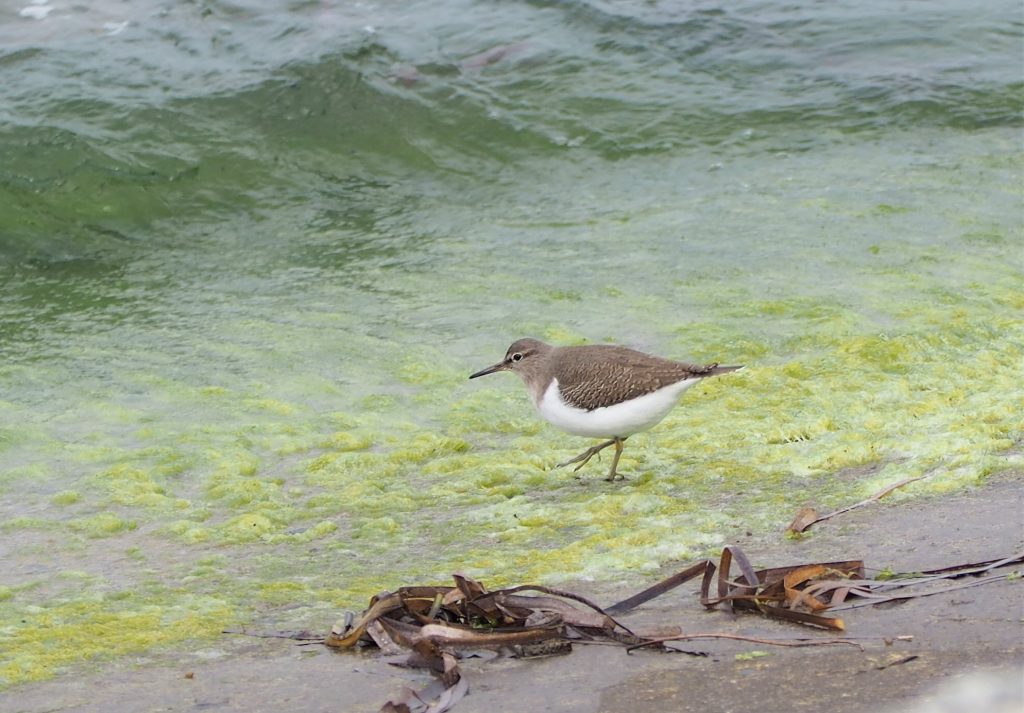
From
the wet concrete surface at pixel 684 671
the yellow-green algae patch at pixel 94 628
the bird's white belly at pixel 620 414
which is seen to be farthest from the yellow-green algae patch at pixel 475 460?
the wet concrete surface at pixel 684 671

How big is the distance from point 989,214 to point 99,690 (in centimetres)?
611

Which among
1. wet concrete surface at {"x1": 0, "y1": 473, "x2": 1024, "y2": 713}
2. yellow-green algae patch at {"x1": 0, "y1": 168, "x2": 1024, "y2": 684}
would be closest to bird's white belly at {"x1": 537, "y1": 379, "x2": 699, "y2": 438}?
yellow-green algae patch at {"x1": 0, "y1": 168, "x2": 1024, "y2": 684}

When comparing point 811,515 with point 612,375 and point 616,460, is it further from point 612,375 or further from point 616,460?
point 612,375

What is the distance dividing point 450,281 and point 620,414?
2.62 m

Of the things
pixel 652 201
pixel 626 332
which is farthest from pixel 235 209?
pixel 626 332

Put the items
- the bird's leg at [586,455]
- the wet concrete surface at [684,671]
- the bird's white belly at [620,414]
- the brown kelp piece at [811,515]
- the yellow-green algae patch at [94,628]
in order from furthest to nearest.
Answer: the bird's leg at [586,455]
the bird's white belly at [620,414]
the brown kelp piece at [811,515]
the yellow-green algae patch at [94,628]
the wet concrete surface at [684,671]

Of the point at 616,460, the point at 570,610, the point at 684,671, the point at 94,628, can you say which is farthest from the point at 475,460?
the point at 684,671

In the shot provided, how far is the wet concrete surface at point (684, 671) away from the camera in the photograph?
2.62 m

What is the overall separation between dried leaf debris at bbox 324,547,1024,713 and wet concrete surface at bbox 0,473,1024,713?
0.03 m

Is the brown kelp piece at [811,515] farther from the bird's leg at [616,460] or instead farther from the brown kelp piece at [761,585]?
the bird's leg at [616,460]

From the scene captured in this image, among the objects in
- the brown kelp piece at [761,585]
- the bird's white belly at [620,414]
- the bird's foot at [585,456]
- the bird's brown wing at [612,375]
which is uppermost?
the brown kelp piece at [761,585]

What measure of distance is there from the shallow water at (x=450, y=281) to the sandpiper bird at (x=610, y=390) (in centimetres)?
22

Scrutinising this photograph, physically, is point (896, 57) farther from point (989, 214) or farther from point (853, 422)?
point (853, 422)

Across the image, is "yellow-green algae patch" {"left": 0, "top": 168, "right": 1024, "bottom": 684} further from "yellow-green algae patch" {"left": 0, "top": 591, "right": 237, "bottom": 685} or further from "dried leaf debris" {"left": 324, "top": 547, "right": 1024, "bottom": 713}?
"dried leaf debris" {"left": 324, "top": 547, "right": 1024, "bottom": 713}
